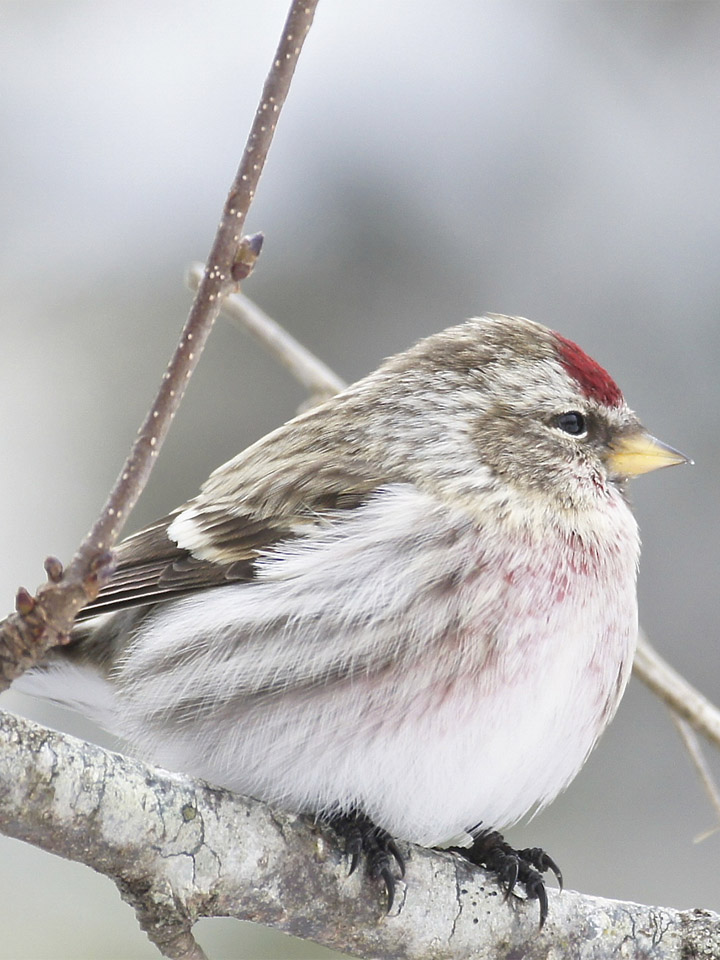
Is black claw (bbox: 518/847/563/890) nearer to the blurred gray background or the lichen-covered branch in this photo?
the lichen-covered branch

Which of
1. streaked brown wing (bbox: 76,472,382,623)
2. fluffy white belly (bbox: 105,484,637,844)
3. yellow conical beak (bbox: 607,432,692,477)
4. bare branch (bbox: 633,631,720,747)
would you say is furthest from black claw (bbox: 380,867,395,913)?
yellow conical beak (bbox: 607,432,692,477)


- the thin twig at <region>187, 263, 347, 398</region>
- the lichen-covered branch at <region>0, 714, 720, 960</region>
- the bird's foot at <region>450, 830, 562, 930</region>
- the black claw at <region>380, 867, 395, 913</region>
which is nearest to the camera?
the lichen-covered branch at <region>0, 714, 720, 960</region>

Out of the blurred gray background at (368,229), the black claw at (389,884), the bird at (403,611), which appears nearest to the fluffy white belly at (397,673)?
the bird at (403,611)

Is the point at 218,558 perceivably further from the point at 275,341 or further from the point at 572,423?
the point at 572,423

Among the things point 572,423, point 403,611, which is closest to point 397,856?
point 403,611

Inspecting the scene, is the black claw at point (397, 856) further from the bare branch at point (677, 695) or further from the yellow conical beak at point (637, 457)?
the yellow conical beak at point (637, 457)

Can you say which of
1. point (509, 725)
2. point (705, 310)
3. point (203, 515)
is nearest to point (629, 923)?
point (509, 725)

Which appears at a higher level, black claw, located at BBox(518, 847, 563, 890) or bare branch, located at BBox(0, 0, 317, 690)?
bare branch, located at BBox(0, 0, 317, 690)
